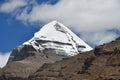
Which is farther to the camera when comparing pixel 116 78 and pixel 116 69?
pixel 116 69

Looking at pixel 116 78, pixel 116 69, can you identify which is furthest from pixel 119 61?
pixel 116 78

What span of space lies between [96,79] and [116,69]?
840 cm

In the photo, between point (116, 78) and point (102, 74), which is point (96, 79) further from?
point (116, 78)

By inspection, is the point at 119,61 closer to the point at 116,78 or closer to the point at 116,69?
the point at 116,69

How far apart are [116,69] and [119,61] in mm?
5750

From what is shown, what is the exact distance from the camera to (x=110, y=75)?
18962 centimetres

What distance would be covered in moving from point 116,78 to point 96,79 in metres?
15.7

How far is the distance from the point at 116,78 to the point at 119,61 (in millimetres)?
18860

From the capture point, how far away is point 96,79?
196 m

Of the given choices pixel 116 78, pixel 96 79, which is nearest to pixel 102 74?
pixel 96 79

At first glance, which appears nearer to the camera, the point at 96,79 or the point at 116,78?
the point at 116,78

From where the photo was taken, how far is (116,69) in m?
195

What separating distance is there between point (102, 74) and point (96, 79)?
3516 millimetres

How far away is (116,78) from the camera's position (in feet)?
596
